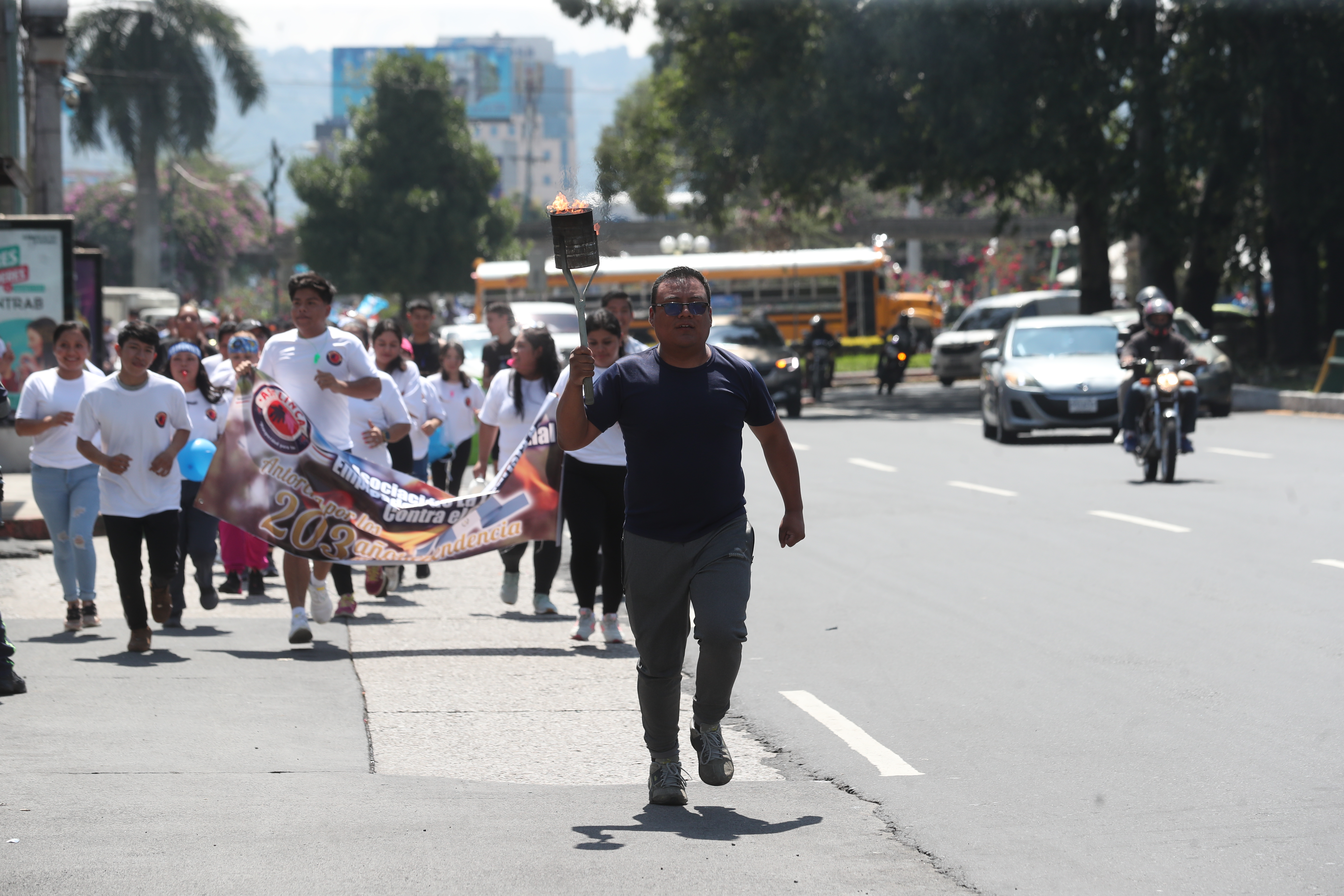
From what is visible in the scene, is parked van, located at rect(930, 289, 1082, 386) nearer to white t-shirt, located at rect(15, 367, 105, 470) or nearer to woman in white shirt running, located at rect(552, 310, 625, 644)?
woman in white shirt running, located at rect(552, 310, 625, 644)

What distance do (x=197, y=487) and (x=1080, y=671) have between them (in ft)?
17.8

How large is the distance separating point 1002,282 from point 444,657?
58478 mm

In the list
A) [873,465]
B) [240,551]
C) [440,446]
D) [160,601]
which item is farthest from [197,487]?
[873,465]

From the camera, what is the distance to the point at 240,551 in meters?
12.0

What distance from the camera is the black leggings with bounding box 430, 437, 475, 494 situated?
14141mm

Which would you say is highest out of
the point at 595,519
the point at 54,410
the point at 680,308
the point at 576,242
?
the point at 576,242

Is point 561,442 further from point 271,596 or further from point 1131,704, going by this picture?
point 271,596

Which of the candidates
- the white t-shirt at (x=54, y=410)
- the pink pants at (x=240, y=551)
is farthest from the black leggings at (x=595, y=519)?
the pink pants at (x=240, y=551)

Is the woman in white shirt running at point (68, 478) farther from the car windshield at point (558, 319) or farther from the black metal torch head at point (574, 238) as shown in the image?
the car windshield at point (558, 319)

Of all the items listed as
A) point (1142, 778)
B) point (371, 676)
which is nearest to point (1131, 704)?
point (1142, 778)

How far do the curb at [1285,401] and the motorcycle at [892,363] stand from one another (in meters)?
7.96

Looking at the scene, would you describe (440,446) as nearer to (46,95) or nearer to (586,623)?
(586,623)

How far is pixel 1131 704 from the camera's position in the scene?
298 inches

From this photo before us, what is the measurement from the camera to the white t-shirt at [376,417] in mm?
10484
